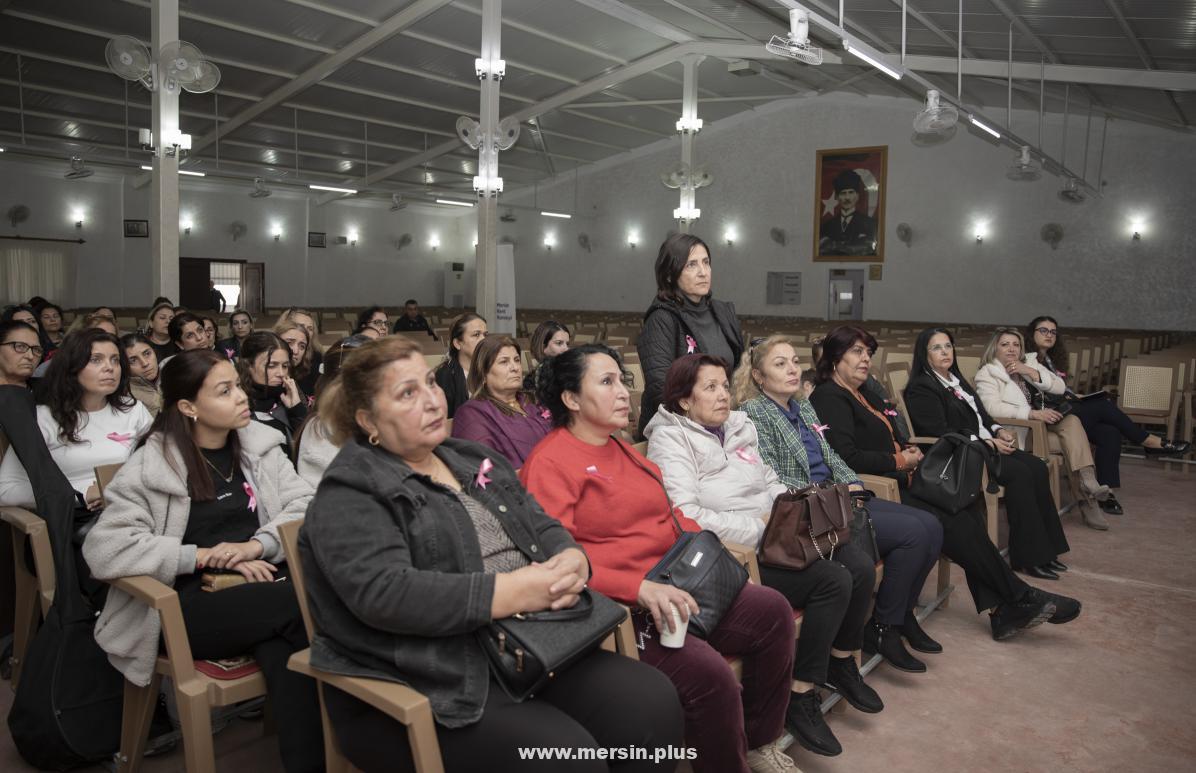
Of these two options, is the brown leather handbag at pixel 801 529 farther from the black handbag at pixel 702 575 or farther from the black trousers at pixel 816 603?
the black handbag at pixel 702 575

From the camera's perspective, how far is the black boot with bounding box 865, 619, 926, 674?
296 cm

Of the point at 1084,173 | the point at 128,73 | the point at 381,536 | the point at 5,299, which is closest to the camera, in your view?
the point at 381,536

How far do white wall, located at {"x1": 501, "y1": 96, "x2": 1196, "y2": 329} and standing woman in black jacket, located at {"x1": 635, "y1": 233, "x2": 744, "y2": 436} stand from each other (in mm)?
14311

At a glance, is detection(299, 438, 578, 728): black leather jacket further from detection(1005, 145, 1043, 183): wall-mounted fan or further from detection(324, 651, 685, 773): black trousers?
detection(1005, 145, 1043, 183): wall-mounted fan

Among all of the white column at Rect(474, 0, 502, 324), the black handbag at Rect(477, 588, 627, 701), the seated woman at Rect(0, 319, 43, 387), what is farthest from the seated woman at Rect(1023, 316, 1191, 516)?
the white column at Rect(474, 0, 502, 324)

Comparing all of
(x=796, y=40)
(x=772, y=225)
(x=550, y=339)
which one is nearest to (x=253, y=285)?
(x=772, y=225)

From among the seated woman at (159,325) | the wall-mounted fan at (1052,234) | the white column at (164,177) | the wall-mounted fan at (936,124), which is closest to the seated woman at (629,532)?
the seated woman at (159,325)

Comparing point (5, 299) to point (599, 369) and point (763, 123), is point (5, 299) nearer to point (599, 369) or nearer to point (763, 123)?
point (763, 123)

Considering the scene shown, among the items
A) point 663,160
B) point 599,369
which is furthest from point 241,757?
point 663,160

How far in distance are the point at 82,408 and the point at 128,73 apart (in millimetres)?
5129

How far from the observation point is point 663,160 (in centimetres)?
2122

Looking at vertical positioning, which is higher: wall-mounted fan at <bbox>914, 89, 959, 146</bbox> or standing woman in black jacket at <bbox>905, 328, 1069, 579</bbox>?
wall-mounted fan at <bbox>914, 89, 959, 146</bbox>

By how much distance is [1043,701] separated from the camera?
279 centimetres

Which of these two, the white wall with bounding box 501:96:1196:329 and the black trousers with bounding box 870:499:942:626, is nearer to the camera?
the black trousers with bounding box 870:499:942:626
